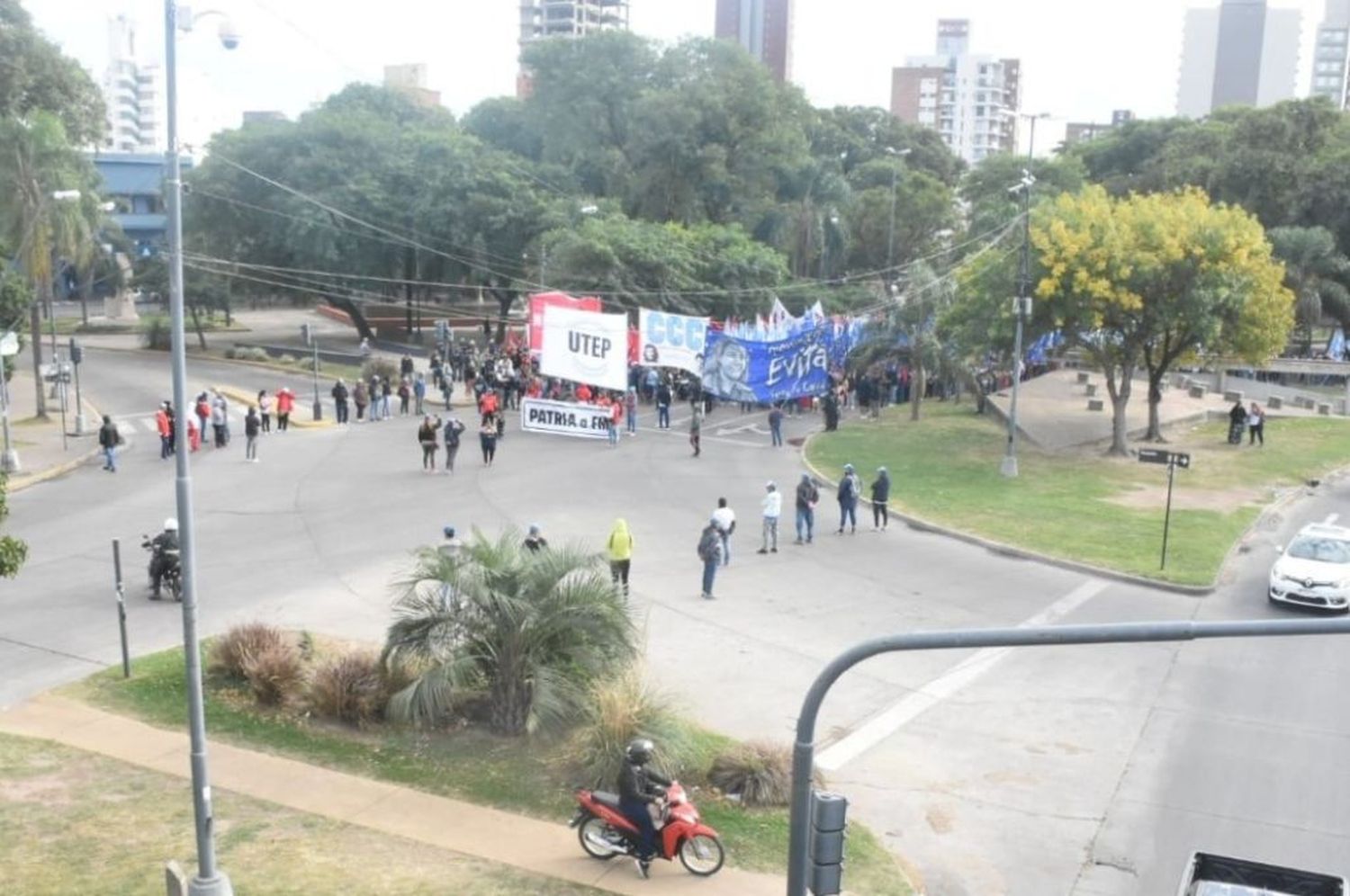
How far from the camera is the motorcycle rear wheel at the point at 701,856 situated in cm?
1052

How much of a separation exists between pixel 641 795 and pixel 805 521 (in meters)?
13.9

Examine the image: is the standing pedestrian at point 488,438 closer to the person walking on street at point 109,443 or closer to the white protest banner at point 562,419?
the white protest banner at point 562,419

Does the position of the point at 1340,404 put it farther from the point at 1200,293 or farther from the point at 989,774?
the point at 989,774

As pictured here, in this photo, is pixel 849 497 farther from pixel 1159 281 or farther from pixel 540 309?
pixel 1159 281

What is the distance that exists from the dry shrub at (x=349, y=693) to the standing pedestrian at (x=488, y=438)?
54.7ft

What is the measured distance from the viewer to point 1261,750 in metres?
13.9

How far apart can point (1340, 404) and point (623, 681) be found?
4338 cm

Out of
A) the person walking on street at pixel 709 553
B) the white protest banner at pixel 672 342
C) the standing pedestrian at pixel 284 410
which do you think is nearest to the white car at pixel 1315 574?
the person walking on street at pixel 709 553

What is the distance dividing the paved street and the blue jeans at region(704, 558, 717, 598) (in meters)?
0.34

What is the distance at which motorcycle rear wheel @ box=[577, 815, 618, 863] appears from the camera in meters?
10.7

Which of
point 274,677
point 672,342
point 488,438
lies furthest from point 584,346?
point 274,677

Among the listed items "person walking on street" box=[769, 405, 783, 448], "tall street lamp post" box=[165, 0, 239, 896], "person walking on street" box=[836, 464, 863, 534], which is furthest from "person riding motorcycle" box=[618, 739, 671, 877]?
"person walking on street" box=[769, 405, 783, 448]

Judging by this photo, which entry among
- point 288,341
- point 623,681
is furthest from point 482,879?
point 288,341

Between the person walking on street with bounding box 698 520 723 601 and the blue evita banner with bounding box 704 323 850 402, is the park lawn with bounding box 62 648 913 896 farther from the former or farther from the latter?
the blue evita banner with bounding box 704 323 850 402
